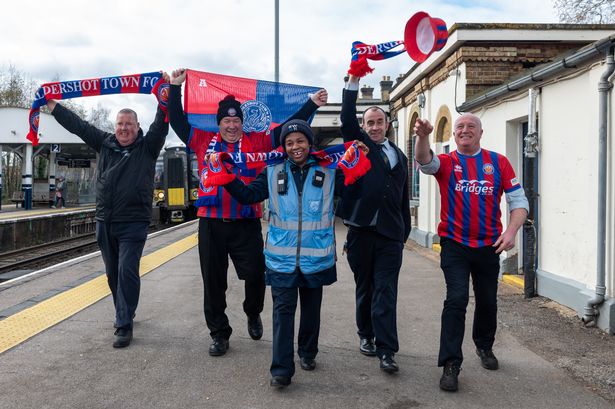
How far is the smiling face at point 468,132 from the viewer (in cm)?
397

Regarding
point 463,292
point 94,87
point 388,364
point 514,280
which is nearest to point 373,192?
point 463,292

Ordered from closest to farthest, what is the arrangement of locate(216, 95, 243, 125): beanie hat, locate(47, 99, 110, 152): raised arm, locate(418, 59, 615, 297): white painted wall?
locate(216, 95, 243, 125): beanie hat
locate(47, 99, 110, 152): raised arm
locate(418, 59, 615, 297): white painted wall

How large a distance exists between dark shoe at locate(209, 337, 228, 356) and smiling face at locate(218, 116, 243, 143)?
166cm

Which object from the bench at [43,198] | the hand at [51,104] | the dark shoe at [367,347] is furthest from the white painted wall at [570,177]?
the bench at [43,198]

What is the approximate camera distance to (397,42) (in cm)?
409

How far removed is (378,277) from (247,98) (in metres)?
2.10

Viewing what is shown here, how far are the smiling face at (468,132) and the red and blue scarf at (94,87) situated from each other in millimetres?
2893

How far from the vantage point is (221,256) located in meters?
4.47

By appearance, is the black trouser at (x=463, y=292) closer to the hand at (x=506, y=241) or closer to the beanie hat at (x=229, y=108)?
the hand at (x=506, y=241)

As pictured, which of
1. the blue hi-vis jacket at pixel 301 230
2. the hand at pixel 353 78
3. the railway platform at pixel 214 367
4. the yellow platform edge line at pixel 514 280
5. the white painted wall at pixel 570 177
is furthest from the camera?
the yellow platform edge line at pixel 514 280

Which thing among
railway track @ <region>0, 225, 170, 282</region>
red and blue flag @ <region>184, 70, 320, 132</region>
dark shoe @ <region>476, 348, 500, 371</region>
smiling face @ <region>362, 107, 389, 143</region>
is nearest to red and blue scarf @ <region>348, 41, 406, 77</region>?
smiling face @ <region>362, 107, 389, 143</region>

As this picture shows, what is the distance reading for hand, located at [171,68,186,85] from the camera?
4.47 metres

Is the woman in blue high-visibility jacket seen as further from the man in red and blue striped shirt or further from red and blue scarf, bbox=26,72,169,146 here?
red and blue scarf, bbox=26,72,169,146

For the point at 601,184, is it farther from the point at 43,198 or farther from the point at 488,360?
the point at 43,198
